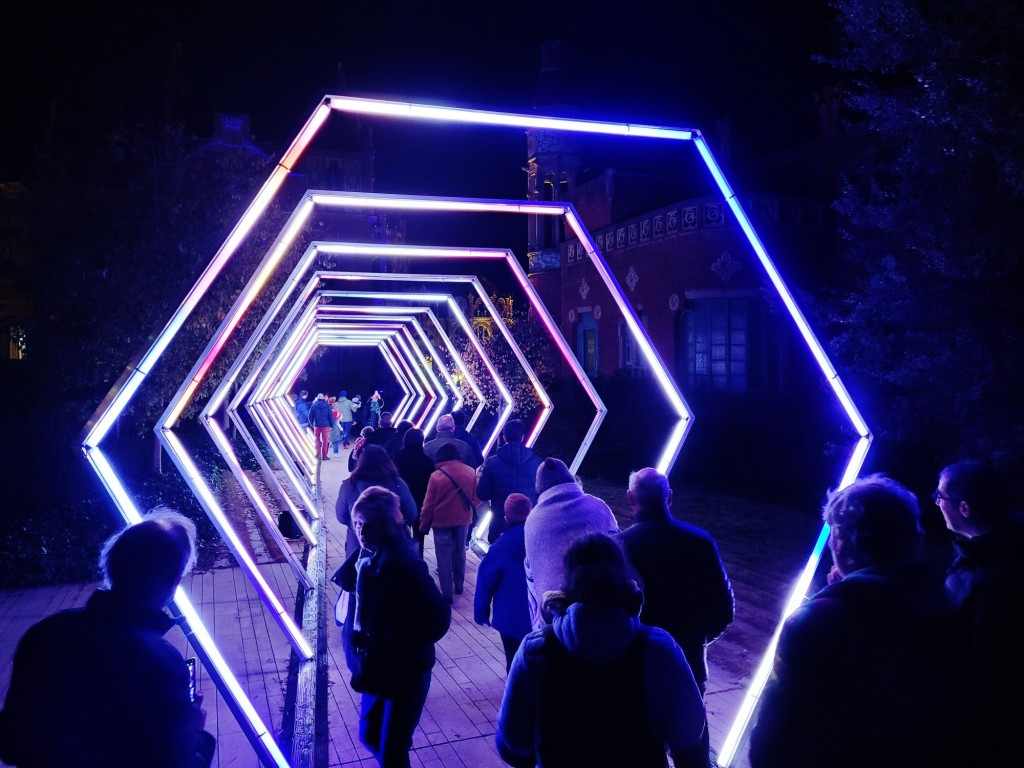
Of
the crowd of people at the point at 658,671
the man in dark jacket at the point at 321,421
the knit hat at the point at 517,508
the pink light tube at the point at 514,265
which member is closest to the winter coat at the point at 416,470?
the pink light tube at the point at 514,265

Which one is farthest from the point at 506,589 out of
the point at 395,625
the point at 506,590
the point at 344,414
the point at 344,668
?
the point at 344,414

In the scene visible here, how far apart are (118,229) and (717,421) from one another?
13264 mm

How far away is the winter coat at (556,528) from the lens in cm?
370

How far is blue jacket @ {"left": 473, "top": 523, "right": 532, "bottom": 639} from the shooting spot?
4504 millimetres

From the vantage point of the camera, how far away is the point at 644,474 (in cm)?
382

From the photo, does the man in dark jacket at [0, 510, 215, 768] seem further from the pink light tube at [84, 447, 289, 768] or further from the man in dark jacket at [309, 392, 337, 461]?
the man in dark jacket at [309, 392, 337, 461]

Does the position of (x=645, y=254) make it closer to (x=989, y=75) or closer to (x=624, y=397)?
(x=624, y=397)

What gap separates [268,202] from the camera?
3.72 metres

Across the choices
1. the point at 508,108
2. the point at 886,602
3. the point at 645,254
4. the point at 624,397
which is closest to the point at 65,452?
the point at 508,108

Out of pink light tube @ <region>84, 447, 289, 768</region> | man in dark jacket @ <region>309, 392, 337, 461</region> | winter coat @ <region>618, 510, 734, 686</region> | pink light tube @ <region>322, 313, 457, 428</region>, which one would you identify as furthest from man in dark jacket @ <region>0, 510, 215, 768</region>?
man in dark jacket @ <region>309, 392, 337, 461</region>

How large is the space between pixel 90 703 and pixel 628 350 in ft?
76.8

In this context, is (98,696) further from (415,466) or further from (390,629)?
(415,466)

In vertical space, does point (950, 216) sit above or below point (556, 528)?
above

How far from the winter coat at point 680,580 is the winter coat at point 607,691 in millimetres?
1386
